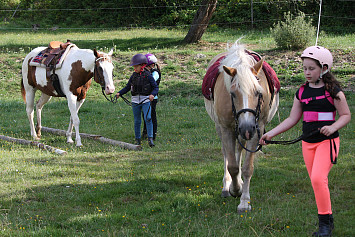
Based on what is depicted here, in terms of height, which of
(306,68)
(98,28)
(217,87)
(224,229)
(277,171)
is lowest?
(98,28)

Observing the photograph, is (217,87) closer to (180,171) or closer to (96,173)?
(180,171)

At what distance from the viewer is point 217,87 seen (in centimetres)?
516

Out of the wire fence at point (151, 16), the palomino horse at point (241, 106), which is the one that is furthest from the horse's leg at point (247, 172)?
the wire fence at point (151, 16)

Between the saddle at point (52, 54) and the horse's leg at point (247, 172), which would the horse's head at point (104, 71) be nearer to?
the saddle at point (52, 54)

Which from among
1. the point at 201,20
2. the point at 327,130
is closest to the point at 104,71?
the point at 327,130

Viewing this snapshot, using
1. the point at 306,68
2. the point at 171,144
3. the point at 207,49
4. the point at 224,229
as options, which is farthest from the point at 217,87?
the point at 207,49

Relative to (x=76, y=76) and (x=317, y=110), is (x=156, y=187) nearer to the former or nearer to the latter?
(x=317, y=110)

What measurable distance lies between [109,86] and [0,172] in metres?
2.94

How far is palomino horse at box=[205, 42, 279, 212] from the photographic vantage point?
4.30 meters

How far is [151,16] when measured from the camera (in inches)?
1207

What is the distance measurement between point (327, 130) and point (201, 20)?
17.0 m

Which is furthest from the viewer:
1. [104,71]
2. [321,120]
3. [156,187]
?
[104,71]

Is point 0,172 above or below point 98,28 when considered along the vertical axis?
above

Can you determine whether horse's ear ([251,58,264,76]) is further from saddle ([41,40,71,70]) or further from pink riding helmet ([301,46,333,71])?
saddle ([41,40,71,70])
